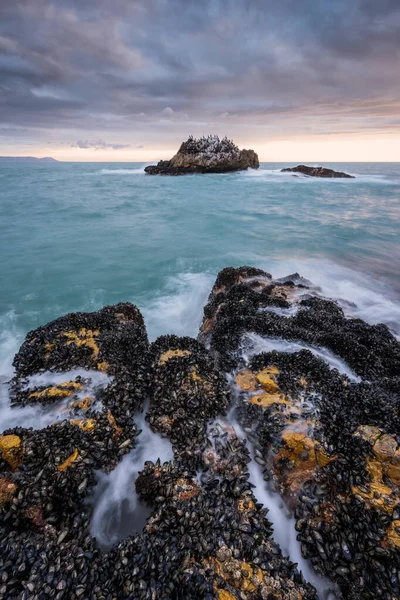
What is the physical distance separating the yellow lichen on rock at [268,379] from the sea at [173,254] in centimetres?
463

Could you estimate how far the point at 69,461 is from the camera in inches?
170

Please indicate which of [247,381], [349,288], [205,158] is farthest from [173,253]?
[205,158]

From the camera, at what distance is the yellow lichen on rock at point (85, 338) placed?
6551mm

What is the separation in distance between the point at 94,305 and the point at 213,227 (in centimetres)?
1648

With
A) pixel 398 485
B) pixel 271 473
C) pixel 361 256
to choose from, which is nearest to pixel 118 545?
pixel 271 473

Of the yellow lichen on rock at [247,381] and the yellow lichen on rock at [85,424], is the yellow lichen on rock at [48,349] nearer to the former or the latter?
the yellow lichen on rock at [85,424]

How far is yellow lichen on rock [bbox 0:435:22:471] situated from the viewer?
4.30 m

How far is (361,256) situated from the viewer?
1828 cm

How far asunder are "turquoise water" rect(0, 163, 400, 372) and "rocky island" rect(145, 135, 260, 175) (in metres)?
45.4

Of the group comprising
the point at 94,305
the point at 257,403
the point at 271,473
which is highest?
the point at 257,403

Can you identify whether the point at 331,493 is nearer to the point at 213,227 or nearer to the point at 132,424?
the point at 132,424

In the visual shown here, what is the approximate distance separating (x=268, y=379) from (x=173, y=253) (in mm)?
15641

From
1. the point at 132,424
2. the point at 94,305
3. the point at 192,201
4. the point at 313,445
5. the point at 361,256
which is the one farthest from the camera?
the point at 192,201

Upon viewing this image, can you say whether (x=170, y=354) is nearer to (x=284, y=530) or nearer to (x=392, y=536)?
(x=284, y=530)
